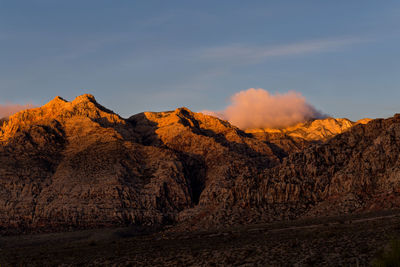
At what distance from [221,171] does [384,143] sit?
46.7 meters

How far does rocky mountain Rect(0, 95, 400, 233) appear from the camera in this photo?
3590 inches

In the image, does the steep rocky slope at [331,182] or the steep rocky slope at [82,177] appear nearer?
the steep rocky slope at [331,182]

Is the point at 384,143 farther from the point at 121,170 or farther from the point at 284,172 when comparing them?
the point at 121,170

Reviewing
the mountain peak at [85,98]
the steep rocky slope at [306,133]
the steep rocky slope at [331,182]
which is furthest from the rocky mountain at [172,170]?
the steep rocky slope at [306,133]

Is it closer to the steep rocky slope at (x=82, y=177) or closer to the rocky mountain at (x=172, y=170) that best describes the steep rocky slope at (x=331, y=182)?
the rocky mountain at (x=172, y=170)

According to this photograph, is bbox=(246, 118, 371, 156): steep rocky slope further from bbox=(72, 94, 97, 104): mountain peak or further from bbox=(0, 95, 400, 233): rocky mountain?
bbox=(72, 94, 97, 104): mountain peak

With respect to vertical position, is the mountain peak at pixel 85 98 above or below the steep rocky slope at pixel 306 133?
above

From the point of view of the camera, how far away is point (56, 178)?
123 m

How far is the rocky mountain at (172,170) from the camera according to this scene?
299 feet

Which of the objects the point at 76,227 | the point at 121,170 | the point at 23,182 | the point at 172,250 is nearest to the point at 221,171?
the point at 121,170

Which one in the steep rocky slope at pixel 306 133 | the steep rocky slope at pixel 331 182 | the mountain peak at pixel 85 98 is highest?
the mountain peak at pixel 85 98

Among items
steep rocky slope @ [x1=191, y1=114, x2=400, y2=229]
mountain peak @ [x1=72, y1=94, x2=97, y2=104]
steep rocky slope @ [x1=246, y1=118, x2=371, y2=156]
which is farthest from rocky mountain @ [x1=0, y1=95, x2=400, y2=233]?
steep rocky slope @ [x1=246, y1=118, x2=371, y2=156]

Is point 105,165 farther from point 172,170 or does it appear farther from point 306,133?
point 306,133

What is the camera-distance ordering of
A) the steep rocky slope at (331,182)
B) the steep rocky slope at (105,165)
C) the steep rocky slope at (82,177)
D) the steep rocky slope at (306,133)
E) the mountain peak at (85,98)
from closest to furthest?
the steep rocky slope at (331,182)
the steep rocky slope at (82,177)
the steep rocky slope at (105,165)
the mountain peak at (85,98)
the steep rocky slope at (306,133)
